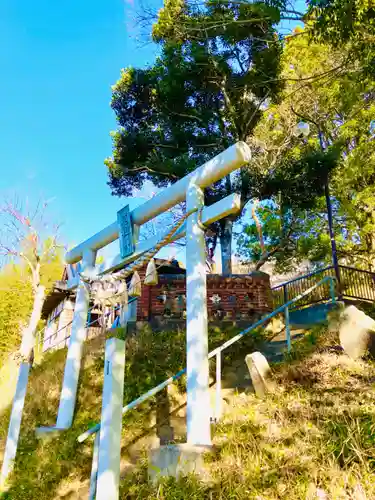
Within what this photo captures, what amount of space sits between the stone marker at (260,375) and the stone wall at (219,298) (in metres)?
4.70

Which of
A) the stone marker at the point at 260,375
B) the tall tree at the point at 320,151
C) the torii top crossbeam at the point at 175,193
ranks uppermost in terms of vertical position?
the tall tree at the point at 320,151

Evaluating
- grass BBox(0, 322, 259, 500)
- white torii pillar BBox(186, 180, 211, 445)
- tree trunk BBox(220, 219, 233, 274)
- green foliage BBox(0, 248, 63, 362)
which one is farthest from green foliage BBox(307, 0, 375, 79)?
green foliage BBox(0, 248, 63, 362)

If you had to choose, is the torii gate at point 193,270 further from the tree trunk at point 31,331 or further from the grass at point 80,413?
the tree trunk at point 31,331

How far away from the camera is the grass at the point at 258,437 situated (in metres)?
3.15

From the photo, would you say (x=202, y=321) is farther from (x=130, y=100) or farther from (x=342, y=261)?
(x=342, y=261)

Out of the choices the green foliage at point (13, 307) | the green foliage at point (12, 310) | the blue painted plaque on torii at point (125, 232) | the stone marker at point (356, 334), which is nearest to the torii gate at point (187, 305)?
the blue painted plaque on torii at point (125, 232)

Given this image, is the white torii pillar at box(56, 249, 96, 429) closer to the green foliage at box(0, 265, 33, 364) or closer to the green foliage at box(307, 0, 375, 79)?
the green foliage at box(307, 0, 375, 79)

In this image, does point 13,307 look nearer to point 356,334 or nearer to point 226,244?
point 226,244

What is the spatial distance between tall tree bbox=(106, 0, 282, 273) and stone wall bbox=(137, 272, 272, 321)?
2.03 metres

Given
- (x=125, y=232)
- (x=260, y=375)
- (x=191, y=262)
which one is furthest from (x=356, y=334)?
(x=125, y=232)

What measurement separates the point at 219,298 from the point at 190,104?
6.70 metres

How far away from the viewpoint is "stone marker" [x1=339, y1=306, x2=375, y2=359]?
5.44 metres

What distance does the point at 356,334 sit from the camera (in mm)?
5578

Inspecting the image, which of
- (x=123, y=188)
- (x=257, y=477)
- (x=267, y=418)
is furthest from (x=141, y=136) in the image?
(x=257, y=477)
